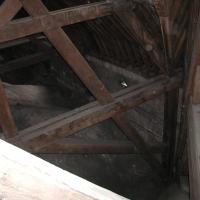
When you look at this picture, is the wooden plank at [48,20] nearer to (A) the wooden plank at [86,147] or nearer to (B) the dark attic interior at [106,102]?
(B) the dark attic interior at [106,102]

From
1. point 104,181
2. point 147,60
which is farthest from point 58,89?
point 147,60

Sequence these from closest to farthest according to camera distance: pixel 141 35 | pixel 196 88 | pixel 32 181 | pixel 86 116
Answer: pixel 32 181, pixel 196 88, pixel 86 116, pixel 141 35

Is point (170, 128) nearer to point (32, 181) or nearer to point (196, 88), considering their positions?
point (196, 88)

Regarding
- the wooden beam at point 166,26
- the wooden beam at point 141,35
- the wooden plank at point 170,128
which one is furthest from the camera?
the wooden plank at point 170,128

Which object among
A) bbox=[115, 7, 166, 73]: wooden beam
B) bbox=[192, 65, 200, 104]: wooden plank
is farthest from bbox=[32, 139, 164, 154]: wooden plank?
bbox=[192, 65, 200, 104]: wooden plank

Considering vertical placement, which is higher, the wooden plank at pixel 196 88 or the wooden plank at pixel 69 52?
the wooden plank at pixel 69 52

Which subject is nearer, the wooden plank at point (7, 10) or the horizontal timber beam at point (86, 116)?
the wooden plank at point (7, 10)

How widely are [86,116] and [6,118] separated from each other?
851 mm

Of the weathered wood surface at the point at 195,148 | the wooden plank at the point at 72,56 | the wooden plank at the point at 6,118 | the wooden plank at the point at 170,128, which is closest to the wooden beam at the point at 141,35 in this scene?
the wooden plank at the point at 170,128

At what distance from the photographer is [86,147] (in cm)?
390

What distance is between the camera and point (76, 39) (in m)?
5.60

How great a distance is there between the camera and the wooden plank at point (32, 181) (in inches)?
37.6

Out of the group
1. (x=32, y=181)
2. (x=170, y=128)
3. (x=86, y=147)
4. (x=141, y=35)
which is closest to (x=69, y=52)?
(x=141, y=35)

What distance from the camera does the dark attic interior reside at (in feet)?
3.80
